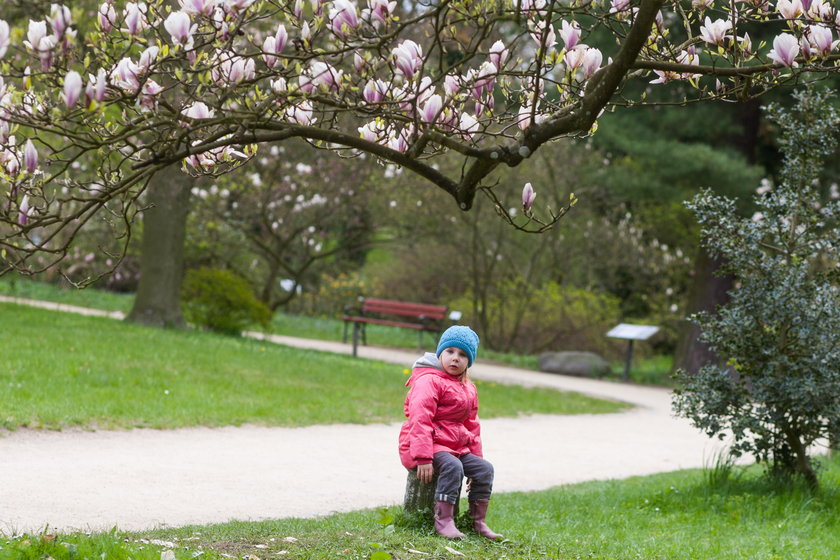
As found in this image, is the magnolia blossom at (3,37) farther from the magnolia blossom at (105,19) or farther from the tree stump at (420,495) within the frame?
the tree stump at (420,495)

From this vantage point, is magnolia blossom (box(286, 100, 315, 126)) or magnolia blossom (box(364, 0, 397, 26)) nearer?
magnolia blossom (box(364, 0, 397, 26))

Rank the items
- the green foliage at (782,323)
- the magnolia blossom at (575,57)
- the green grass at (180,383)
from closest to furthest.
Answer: the magnolia blossom at (575,57), the green foliage at (782,323), the green grass at (180,383)

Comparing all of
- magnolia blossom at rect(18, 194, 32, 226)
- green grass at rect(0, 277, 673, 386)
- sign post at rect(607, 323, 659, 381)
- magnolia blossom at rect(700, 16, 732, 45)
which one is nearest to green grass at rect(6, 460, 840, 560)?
magnolia blossom at rect(18, 194, 32, 226)

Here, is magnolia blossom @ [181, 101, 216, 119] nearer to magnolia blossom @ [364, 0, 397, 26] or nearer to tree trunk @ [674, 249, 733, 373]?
magnolia blossom @ [364, 0, 397, 26]

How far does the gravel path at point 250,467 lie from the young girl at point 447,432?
1.41m

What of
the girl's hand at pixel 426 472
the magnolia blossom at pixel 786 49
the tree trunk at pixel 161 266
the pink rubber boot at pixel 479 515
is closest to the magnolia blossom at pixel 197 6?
the magnolia blossom at pixel 786 49

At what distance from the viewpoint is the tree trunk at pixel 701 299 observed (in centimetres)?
1809

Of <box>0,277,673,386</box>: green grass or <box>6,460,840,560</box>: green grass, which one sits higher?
<box>0,277,673,386</box>: green grass

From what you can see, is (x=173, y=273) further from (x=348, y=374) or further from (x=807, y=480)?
(x=807, y=480)

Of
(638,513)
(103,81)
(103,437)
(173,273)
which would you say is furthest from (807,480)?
(173,273)

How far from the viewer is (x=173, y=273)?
16719 mm

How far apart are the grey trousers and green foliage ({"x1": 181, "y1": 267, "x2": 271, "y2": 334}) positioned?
1223 centimetres

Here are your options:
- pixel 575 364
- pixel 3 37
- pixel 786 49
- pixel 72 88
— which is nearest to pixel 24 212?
pixel 3 37

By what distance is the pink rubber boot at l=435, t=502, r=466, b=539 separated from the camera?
5.10 metres
